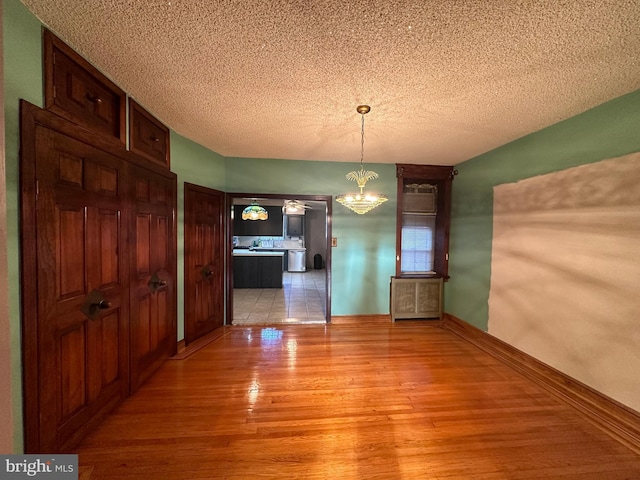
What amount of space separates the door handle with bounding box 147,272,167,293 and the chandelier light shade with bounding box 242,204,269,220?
16.3 ft

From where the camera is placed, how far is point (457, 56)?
1335 mm

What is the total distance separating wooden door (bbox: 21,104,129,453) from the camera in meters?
1.18

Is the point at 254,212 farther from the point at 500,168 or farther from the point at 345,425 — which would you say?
the point at 345,425

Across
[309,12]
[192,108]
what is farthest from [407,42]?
[192,108]

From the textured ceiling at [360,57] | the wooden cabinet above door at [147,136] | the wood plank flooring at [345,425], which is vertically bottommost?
the wood plank flooring at [345,425]

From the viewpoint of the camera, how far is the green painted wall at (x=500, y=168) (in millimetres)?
1732

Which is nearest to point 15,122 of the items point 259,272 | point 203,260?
point 203,260

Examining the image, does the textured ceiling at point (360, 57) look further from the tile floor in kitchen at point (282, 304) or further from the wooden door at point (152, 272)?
the tile floor in kitchen at point (282, 304)

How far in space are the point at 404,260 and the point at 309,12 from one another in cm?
345

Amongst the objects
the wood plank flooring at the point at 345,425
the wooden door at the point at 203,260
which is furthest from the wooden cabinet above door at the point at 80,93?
the wood plank flooring at the point at 345,425

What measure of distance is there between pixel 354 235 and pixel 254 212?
172 inches

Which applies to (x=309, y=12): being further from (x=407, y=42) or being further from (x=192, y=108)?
(x=192, y=108)

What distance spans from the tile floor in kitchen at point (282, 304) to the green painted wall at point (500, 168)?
2206mm

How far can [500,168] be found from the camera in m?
2.75
